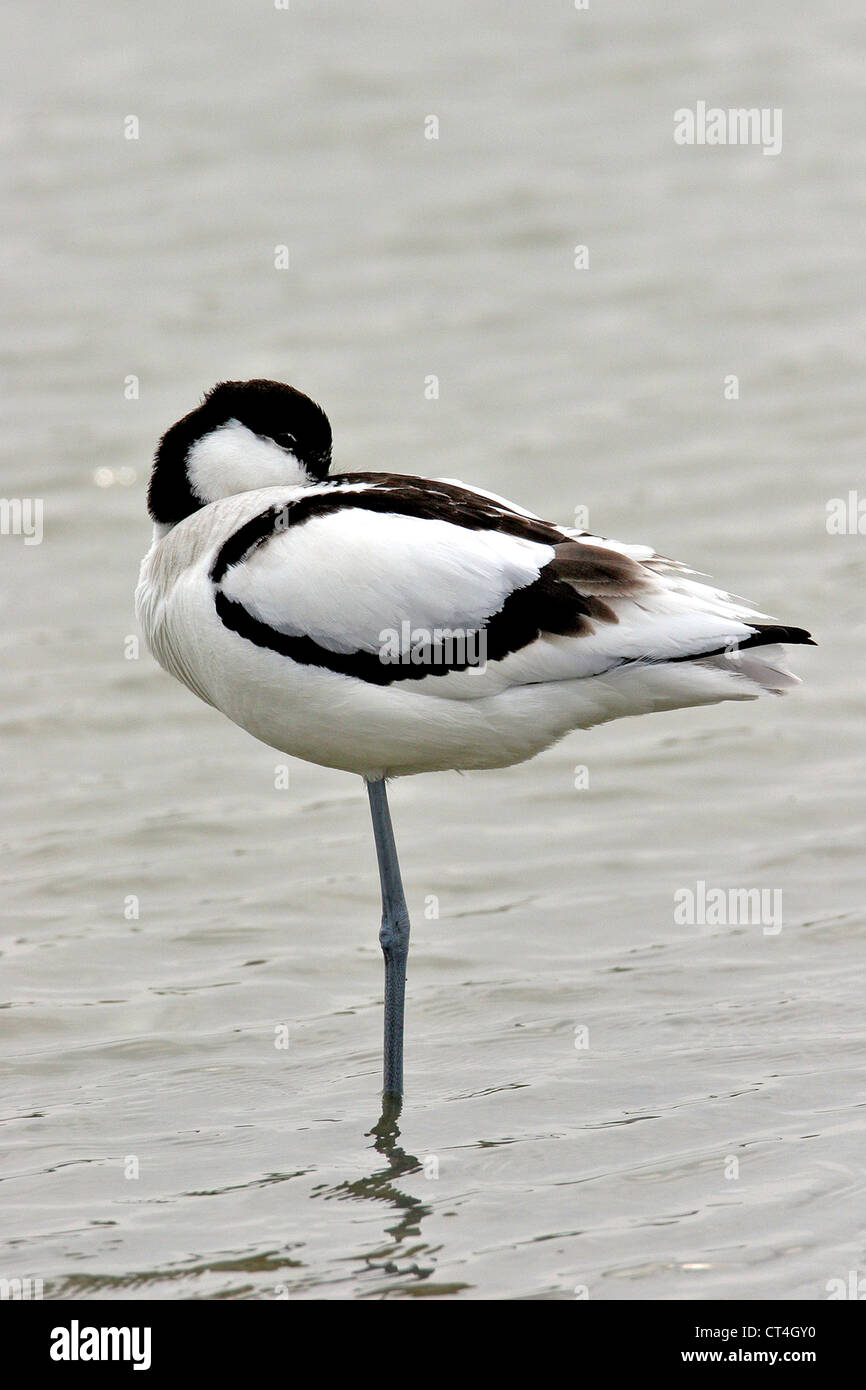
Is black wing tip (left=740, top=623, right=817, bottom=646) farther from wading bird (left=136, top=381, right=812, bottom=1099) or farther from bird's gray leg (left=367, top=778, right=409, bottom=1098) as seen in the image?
bird's gray leg (left=367, top=778, right=409, bottom=1098)

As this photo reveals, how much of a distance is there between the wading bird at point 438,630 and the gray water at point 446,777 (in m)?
1.28

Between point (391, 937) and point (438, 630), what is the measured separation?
1495 mm

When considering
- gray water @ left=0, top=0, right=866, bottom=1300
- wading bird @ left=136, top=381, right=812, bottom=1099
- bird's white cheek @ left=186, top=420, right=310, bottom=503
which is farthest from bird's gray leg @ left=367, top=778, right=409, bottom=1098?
bird's white cheek @ left=186, top=420, right=310, bottom=503

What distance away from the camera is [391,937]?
7.42 metres

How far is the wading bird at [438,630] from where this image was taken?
6434 mm

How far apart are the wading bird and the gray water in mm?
1282

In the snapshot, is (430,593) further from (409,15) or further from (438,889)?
(409,15)

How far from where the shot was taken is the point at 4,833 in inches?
382

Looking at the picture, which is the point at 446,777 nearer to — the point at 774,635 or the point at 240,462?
the point at 240,462

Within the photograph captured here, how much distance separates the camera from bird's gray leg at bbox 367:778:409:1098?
7.07 metres

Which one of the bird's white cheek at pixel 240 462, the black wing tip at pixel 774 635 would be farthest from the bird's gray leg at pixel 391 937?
the black wing tip at pixel 774 635

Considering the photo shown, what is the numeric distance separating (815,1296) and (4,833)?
17.6ft

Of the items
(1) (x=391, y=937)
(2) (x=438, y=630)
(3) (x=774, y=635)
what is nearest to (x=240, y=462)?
(2) (x=438, y=630)
